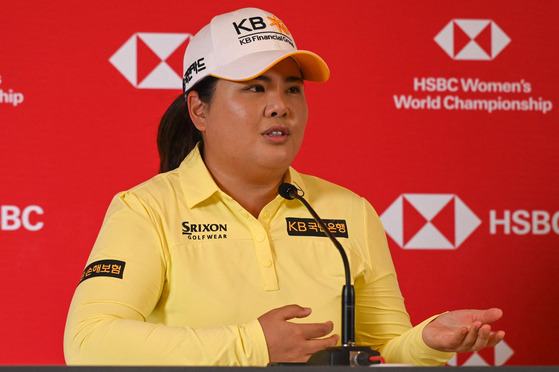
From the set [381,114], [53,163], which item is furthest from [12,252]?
[381,114]

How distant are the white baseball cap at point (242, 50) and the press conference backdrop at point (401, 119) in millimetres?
734

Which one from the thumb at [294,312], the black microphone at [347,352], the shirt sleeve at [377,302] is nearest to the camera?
the black microphone at [347,352]

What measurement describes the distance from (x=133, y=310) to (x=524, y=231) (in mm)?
1367

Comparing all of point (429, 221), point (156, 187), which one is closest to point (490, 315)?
point (156, 187)

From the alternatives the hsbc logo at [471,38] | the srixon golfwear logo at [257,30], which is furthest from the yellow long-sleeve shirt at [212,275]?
the hsbc logo at [471,38]

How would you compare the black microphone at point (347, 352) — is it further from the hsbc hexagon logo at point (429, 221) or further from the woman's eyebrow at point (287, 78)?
the hsbc hexagon logo at point (429, 221)

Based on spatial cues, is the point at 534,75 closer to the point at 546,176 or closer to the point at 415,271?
the point at 546,176

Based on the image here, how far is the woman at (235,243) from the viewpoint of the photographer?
1.38m

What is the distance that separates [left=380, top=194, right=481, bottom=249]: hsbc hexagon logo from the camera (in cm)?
238

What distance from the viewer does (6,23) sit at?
2.34 meters

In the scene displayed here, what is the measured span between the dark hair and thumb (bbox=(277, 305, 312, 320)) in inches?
25.3

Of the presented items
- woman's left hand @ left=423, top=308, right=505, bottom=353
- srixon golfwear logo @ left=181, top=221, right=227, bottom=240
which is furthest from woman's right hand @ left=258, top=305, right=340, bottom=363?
srixon golfwear logo @ left=181, top=221, right=227, bottom=240

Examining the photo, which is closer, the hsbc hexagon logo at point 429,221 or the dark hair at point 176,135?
the dark hair at point 176,135

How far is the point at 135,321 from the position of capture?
134 cm
